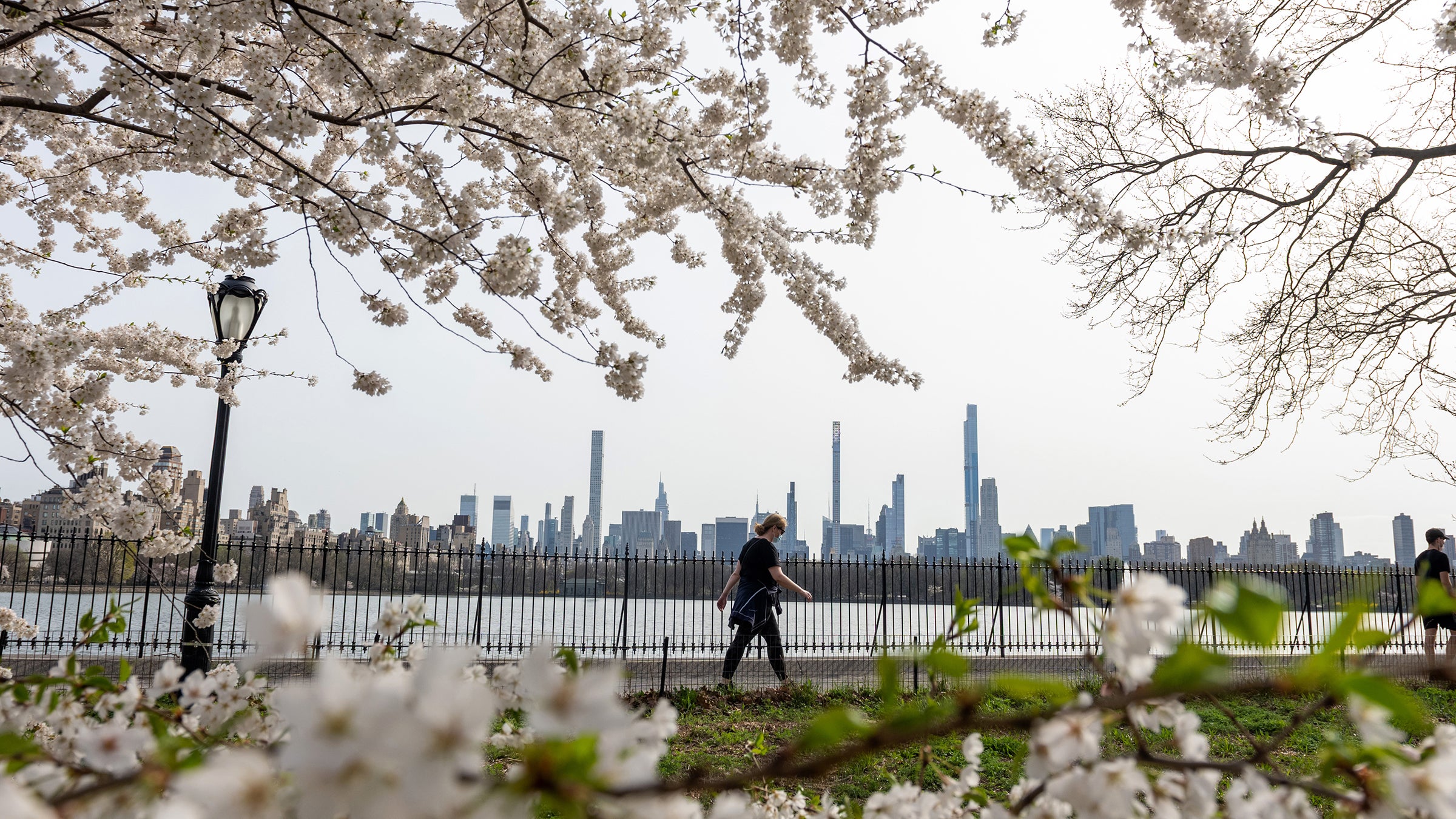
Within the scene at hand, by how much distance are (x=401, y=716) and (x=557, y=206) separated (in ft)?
13.9

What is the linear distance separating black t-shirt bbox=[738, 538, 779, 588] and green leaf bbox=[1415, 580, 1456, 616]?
22.0ft

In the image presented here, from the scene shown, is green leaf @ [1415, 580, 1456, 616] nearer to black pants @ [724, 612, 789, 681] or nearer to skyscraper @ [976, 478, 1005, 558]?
black pants @ [724, 612, 789, 681]

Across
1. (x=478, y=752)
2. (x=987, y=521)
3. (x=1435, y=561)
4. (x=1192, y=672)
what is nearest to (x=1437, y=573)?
(x=1435, y=561)

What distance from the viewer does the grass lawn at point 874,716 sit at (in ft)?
15.3

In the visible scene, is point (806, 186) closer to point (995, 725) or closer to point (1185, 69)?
point (1185, 69)

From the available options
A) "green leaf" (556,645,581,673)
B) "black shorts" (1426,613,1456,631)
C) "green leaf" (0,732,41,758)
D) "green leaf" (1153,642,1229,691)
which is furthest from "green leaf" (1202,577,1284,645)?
"black shorts" (1426,613,1456,631)

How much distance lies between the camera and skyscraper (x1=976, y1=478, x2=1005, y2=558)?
139m

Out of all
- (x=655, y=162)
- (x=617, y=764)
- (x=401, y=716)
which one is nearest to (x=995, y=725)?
(x=617, y=764)

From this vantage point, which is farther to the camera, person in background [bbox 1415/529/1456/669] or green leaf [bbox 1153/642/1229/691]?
person in background [bbox 1415/529/1456/669]

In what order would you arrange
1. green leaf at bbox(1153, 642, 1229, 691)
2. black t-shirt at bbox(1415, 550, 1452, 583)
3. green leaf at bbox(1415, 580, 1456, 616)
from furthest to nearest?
1. black t-shirt at bbox(1415, 550, 1452, 583)
2. green leaf at bbox(1415, 580, 1456, 616)
3. green leaf at bbox(1153, 642, 1229, 691)

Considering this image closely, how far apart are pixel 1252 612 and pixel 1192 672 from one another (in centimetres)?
7

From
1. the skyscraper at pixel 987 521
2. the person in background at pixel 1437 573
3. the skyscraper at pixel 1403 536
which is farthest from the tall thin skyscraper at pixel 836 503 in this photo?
the person in background at pixel 1437 573

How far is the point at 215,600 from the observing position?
241 inches

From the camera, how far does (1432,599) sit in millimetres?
738
